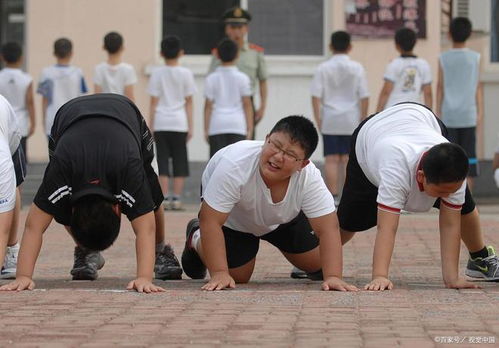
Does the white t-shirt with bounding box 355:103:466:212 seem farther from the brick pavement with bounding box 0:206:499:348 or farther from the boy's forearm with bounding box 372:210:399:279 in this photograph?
the brick pavement with bounding box 0:206:499:348

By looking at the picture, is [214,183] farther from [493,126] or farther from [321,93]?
[493,126]

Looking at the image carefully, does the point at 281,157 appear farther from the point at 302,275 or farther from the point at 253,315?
the point at 302,275

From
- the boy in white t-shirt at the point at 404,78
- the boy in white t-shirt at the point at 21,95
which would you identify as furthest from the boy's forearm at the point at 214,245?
the boy in white t-shirt at the point at 21,95

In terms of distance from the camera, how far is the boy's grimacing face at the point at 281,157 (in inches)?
299

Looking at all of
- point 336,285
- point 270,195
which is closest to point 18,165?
point 270,195

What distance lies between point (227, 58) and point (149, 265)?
6557 millimetres

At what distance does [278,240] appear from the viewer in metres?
8.70

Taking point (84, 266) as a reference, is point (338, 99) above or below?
above

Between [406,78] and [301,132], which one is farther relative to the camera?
[406,78]

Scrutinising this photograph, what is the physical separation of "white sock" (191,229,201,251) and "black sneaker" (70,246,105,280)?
0.63m

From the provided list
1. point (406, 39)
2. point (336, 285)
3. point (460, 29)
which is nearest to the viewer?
point (336, 285)

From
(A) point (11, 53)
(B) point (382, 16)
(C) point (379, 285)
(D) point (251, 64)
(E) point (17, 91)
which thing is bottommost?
(C) point (379, 285)

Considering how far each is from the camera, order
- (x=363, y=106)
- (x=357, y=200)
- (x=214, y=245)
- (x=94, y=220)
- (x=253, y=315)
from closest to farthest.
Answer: (x=253, y=315)
(x=94, y=220)
(x=214, y=245)
(x=357, y=200)
(x=363, y=106)

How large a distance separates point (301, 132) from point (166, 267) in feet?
5.56
